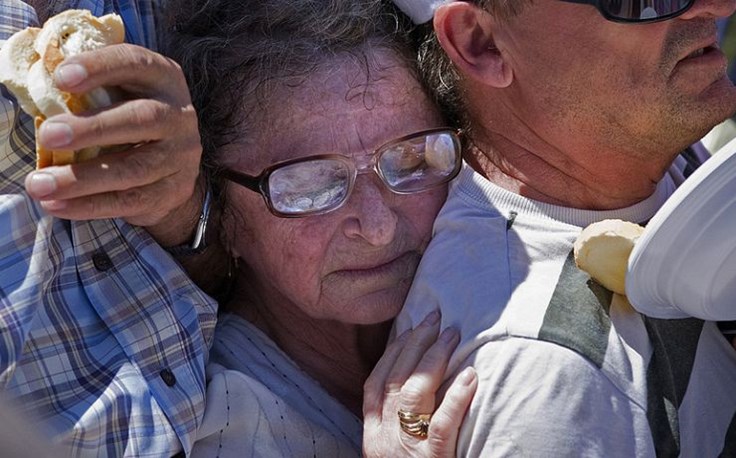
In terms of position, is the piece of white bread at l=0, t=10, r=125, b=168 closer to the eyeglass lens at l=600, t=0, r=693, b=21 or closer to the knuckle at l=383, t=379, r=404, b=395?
the knuckle at l=383, t=379, r=404, b=395

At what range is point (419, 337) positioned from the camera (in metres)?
2.12

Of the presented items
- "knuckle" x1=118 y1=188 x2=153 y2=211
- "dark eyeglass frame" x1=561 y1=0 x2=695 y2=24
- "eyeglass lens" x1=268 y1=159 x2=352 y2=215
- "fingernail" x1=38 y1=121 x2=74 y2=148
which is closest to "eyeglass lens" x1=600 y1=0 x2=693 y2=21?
"dark eyeglass frame" x1=561 y1=0 x2=695 y2=24

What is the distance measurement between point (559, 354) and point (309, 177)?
70cm

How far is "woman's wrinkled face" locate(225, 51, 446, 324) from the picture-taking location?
2.24m

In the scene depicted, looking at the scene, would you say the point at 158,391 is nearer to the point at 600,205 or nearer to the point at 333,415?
the point at 333,415

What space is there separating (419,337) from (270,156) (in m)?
0.53

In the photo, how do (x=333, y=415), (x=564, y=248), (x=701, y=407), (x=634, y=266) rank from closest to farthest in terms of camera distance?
(x=634, y=266), (x=701, y=407), (x=564, y=248), (x=333, y=415)

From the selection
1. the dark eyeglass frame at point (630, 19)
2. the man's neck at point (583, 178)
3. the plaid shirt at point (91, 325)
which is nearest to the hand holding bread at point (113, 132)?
the plaid shirt at point (91, 325)

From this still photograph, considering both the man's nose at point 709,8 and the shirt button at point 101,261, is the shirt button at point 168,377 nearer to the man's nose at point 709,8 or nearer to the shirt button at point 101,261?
the shirt button at point 101,261

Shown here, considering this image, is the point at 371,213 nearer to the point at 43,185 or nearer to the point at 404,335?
the point at 404,335

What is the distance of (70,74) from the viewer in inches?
66.3

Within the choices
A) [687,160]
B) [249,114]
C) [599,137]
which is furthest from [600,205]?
[249,114]

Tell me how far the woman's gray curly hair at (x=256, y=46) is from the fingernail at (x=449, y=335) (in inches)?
25.9

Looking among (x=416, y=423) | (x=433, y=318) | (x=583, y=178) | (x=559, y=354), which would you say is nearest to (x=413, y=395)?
(x=416, y=423)
